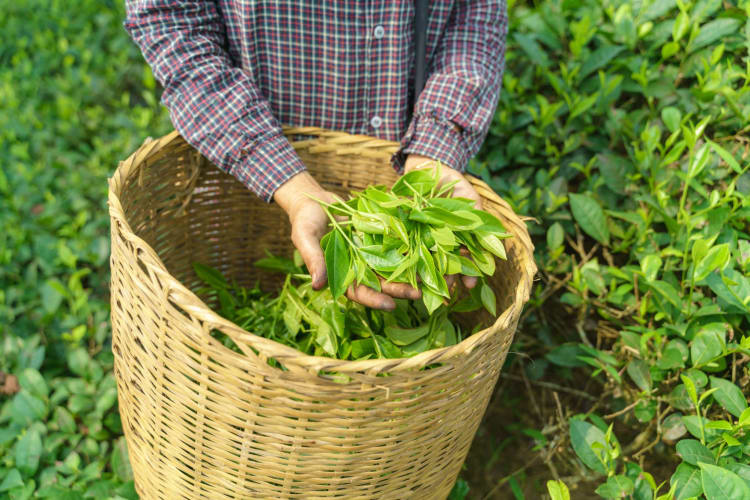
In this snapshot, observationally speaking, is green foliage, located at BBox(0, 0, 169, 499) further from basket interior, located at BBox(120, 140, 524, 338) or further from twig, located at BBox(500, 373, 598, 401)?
twig, located at BBox(500, 373, 598, 401)

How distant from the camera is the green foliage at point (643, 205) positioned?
3.53 ft

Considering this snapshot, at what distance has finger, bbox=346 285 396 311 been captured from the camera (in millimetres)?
960

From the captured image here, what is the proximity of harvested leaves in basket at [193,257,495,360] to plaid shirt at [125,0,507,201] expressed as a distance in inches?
9.2

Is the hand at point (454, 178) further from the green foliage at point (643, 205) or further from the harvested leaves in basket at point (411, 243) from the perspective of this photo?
the green foliage at point (643, 205)

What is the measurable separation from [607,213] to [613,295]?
0.75ft

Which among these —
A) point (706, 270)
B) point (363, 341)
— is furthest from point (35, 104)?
→ point (706, 270)

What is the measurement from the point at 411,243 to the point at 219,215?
0.62 metres

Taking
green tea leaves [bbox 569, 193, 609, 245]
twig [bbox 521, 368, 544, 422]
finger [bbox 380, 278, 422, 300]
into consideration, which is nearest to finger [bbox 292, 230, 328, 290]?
finger [bbox 380, 278, 422, 300]

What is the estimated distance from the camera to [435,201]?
3.31 feet

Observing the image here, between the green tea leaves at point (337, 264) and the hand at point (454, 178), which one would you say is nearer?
the green tea leaves at point (337, 264)

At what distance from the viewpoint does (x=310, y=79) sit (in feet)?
4.36

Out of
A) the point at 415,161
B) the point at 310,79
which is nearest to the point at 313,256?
the point at 415,161

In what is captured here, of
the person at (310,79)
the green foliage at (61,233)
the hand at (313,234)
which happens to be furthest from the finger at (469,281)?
the green foliage at (61,233)

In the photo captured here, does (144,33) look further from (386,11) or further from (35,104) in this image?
(35,104)
